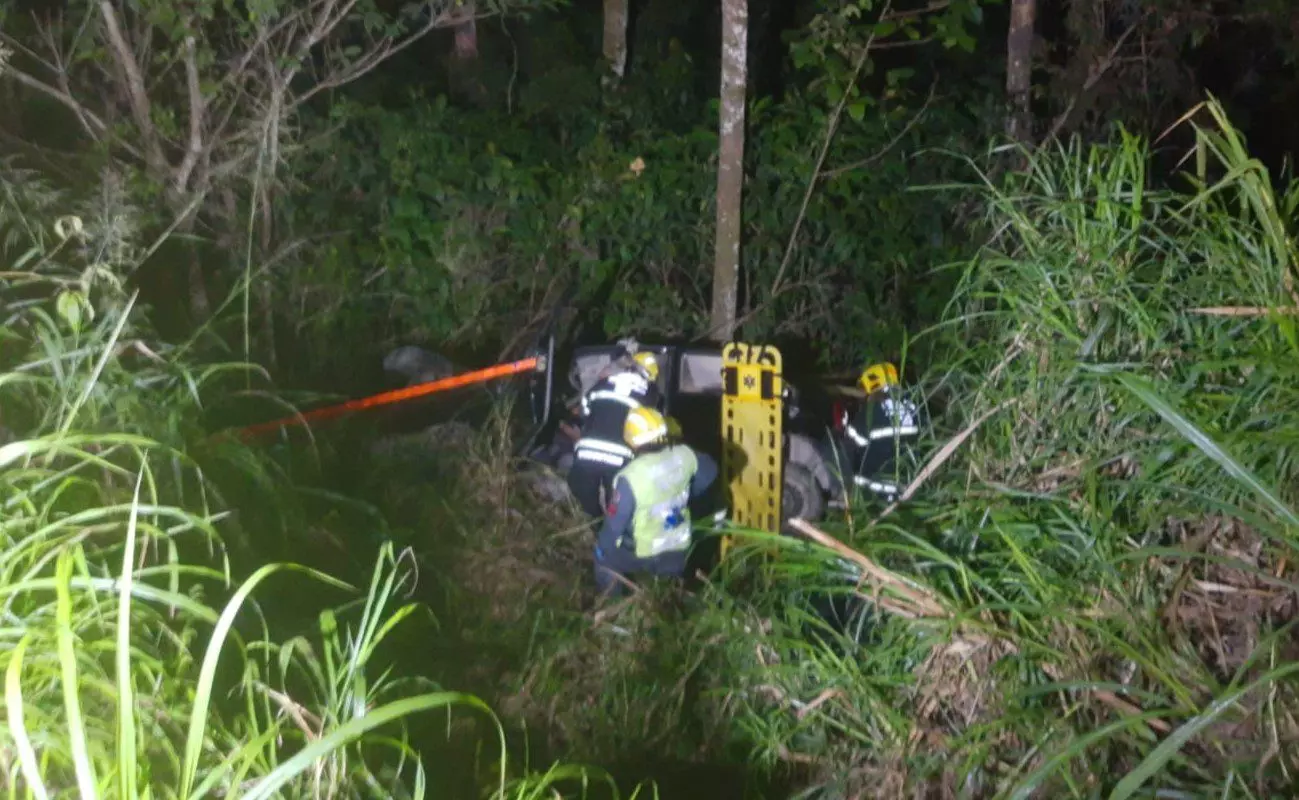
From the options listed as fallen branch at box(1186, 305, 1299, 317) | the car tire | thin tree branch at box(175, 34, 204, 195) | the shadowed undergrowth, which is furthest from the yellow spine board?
thin tree branch at box(175, 34, 204, 195)

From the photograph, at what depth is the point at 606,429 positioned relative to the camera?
4715 millimetres

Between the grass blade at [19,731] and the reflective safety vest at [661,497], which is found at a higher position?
the grass blade at [19,731]

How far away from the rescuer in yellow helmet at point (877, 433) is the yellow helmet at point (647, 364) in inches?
34.4

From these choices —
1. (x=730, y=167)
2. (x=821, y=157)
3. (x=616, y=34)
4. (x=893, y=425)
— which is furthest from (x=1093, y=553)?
(x=616, y=34)

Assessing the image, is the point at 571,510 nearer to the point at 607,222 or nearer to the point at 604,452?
the point at 604,452

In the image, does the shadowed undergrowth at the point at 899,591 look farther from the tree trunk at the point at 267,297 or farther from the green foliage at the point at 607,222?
the green foliage at the point at 607,222

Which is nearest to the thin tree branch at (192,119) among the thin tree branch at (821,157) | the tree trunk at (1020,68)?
the thin tree branch at (821,157)

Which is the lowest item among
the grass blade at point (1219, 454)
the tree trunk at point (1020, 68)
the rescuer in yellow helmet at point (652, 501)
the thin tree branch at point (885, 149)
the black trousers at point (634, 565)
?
the black trousers at point (634, 565)

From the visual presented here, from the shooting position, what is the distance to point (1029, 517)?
2906 millimetres

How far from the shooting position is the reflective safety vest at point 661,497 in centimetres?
443

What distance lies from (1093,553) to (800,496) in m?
2.74

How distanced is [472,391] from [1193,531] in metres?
4.58

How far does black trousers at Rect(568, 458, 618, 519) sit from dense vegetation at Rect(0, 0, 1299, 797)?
1.31ft

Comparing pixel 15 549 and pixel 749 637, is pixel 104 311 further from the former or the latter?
pixel 749 637
